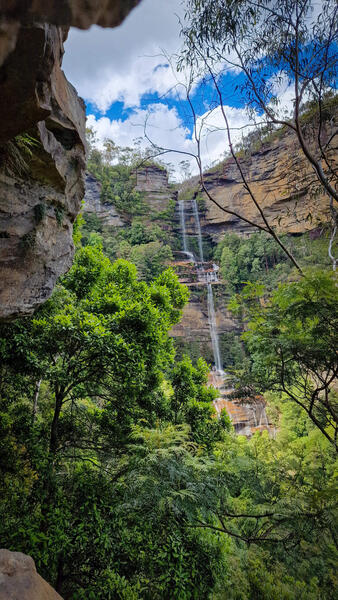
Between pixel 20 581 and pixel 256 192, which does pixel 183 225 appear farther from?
pixel 20 581

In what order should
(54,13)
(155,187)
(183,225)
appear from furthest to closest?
(155,187)
(183,225)
(54,13)

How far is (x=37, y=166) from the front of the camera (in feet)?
10.5

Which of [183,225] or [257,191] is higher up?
[257,191]

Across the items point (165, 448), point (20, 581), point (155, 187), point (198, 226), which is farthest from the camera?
point (155, 187)

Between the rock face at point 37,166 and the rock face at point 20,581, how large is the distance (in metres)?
2.16

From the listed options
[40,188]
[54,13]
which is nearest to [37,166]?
[40,188]

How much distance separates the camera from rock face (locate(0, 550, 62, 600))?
5.61 ft

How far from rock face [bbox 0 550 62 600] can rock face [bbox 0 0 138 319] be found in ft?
7.08

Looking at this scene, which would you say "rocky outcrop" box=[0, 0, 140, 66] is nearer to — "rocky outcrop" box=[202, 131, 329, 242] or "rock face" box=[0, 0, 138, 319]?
"rock face" box=[0, 0, 138, 319]

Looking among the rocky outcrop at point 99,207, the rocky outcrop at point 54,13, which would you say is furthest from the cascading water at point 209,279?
the rocky outcrop at point 54,13

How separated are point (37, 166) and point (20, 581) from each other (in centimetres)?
364

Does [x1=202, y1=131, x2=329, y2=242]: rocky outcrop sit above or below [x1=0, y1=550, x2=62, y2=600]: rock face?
above

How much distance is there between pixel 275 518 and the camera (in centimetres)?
323

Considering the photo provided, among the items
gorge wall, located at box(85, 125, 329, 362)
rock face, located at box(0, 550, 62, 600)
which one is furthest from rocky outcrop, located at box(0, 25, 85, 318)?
gorge wall, located at box(85, 125, 329, 362)
